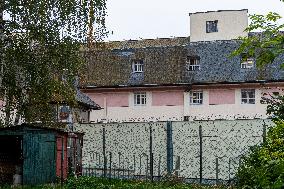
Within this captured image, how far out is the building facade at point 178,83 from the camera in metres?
37.8

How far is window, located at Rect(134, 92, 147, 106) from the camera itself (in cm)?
3947

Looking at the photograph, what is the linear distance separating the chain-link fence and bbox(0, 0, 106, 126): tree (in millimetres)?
4556

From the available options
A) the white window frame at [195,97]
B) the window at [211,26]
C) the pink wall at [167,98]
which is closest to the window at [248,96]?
the white window frame at [195,97]

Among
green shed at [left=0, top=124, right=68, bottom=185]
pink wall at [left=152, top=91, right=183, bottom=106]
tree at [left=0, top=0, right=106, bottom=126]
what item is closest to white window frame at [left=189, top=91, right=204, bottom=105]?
pink wall at [left=152, top=91, right=183, bottom=106]

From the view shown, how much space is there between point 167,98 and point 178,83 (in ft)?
4.56

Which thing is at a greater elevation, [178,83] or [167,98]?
[178,83]

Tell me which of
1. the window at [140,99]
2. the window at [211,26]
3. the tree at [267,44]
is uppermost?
the window at [211,26]

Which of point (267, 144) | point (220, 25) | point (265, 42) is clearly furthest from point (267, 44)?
point (220, 25)

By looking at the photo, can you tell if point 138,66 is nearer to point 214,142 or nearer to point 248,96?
point 248,96

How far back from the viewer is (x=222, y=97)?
3800 centimetres

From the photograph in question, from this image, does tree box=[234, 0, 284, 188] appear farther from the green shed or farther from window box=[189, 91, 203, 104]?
window box=[189, 91, 203, 104]

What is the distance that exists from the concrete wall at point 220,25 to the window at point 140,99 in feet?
32.1

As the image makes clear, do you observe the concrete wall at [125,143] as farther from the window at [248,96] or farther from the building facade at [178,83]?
the window at [248,96]

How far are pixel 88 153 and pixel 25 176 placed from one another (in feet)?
18.2
